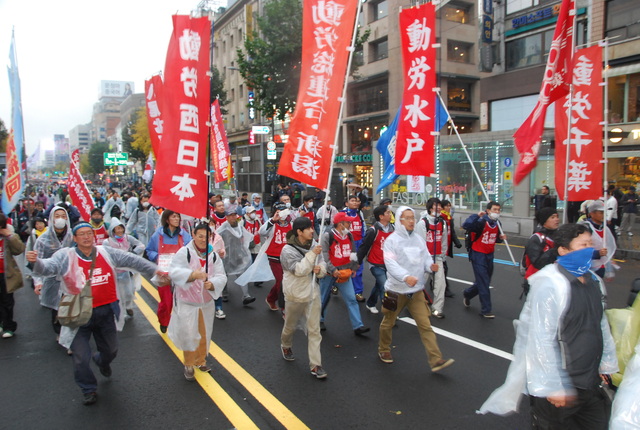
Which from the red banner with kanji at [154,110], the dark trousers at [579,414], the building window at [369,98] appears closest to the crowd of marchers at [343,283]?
the dark trousers at [579,414]

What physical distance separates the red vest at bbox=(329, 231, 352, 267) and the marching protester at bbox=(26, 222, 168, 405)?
90.0 inches

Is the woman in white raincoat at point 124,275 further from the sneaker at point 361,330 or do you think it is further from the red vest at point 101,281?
the sneaker at point 361,330

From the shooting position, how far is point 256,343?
5902 millimetres

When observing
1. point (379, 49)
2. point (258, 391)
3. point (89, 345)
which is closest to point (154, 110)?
point (89, 345)

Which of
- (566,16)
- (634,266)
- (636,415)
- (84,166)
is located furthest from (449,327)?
(84,166)

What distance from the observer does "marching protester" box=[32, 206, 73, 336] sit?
5.98 metres

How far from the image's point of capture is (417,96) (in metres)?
6.29

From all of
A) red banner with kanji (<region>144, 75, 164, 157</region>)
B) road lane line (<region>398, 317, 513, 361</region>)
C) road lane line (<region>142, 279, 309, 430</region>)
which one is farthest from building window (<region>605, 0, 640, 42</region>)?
road lane line (<region>142, 279, 309, 430</region>)

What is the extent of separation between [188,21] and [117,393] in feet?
11.9

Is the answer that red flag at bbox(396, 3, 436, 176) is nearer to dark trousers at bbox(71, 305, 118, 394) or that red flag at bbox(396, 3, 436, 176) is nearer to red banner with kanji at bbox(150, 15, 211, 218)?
red banner with kanji at bbox(150, 15, 211, 218)

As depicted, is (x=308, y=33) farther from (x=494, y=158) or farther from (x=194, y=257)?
(x=494, y=158)

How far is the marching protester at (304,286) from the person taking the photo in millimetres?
4840

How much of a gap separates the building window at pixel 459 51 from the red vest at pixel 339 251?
2919cm

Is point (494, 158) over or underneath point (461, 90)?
underneath
